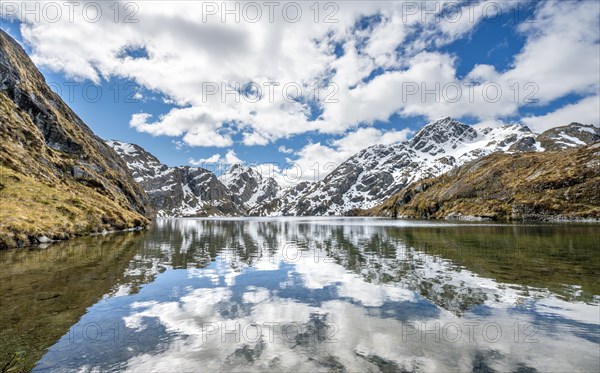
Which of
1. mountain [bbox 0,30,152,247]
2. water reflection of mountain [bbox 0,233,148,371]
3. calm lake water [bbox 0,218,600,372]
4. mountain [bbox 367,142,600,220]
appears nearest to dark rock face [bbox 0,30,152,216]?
mountain [bbox 0,30,152,247]

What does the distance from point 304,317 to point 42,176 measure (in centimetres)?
10187

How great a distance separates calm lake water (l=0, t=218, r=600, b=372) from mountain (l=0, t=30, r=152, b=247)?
91.1ft

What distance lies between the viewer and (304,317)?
18.3 meters

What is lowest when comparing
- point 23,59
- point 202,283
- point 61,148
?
point 202,283

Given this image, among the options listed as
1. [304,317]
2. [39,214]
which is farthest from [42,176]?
[304,317]

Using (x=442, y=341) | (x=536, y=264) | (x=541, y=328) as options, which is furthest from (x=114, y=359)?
(x=536, y=264)

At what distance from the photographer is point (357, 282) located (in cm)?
2681

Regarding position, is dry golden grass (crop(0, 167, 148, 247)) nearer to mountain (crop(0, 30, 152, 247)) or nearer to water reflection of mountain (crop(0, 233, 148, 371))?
mountain (crop(0, 30, 152, 247))

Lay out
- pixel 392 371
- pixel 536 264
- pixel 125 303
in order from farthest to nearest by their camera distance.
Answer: pixel 536 264
pixel 125 303
pixel 392 371

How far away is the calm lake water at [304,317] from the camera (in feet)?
41.5

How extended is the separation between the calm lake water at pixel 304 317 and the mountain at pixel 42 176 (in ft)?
91.1

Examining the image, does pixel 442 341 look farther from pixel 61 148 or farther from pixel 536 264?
pixel 61 148

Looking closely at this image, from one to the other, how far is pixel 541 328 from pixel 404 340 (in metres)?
7.04

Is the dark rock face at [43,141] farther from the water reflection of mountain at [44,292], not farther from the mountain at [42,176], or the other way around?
the water reflection of mountain at [44,292]
